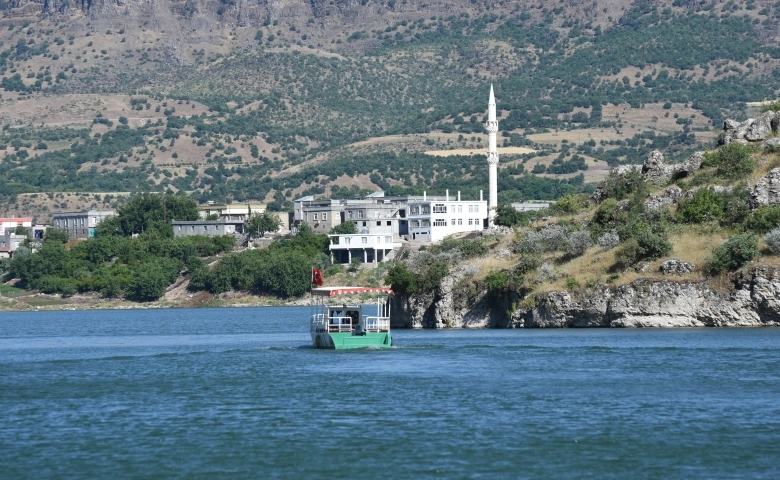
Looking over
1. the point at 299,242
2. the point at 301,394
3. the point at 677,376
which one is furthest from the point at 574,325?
the point at 299,242

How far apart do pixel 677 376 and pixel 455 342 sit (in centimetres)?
2143

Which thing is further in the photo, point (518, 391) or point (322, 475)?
point (518, 391)

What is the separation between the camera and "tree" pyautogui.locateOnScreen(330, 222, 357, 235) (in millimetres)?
184000

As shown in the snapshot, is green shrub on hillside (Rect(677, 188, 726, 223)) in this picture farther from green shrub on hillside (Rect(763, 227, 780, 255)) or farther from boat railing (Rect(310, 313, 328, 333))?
boat railing (Rect(310, 313, 328, 333))

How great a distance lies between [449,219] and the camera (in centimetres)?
17675

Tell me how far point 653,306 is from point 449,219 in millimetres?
96471

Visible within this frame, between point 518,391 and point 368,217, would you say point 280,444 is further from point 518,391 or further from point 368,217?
point 368,217

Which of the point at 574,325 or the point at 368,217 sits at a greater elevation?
the point at 368,217

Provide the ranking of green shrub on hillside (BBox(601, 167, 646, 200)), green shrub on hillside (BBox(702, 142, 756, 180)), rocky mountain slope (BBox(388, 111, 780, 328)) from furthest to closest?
green shrub on hillside (BBox(601, 167, 646, 200))
green shrub on hillside (BBox(702, 142, 756, 180))
rocky mountain slope (BBox(388, 111, 780, 328))

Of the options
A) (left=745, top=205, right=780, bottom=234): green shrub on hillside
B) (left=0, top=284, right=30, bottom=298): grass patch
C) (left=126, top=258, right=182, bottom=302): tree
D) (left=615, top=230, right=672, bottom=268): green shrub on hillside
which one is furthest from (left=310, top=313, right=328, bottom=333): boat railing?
(left=0, top=284, right=30, bottom=298): grass patch

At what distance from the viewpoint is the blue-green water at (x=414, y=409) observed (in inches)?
1547

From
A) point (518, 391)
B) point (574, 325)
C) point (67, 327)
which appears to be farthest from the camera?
point (67, 327)

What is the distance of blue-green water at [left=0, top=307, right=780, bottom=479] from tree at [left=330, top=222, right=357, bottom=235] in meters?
106

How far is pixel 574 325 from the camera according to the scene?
278ft
